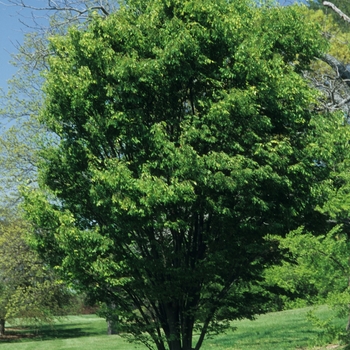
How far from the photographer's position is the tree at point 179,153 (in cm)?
1075

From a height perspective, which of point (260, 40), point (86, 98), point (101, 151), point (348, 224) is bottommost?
point (348, 224)

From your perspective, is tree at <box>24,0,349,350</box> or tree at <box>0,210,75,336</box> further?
tree at <box>0,210,75,336</box>

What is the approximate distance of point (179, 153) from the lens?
34.2ft

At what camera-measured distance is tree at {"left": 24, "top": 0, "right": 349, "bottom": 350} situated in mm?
10750

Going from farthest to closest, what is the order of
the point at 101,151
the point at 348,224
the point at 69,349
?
the point at 69,349 → the point at 348,224 → the point at 101,151

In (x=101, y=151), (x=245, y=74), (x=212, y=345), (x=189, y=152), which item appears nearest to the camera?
(x=189, y=152)

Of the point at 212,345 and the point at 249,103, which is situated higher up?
the point at 249,103

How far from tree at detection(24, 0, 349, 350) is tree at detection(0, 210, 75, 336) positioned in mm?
21063

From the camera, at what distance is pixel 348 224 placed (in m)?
14.4

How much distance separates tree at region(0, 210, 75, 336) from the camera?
33156 mm

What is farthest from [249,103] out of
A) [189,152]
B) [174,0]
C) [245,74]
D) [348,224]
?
[348,224]

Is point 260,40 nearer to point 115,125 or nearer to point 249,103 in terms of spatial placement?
point 249,103

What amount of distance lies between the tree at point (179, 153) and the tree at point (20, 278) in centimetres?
2106

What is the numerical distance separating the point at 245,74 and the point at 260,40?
35.8 inches
